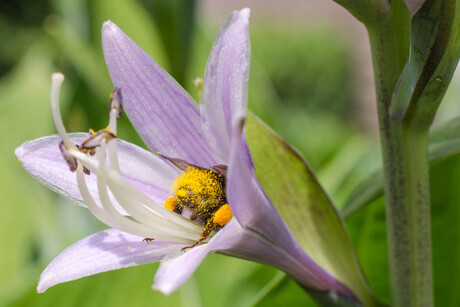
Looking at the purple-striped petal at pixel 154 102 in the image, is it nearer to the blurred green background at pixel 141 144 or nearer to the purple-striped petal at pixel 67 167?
the purple-striped petal at pixel 67 167

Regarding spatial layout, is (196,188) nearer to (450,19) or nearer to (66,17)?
(450,19)

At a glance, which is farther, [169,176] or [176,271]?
[169,176]

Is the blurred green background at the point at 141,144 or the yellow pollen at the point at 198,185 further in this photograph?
the blurred green background at the point at 141,144

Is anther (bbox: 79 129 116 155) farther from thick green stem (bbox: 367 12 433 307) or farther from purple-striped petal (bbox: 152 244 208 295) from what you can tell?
thick green stem (bbox: 367 12 433 307)

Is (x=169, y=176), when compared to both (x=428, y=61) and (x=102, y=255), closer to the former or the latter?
(x=102, y=255)

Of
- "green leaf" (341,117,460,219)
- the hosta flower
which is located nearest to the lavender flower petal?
the hosta flower

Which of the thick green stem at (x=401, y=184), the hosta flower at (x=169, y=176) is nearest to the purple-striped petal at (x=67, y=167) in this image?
the hosta flower at (x=169, y=176)

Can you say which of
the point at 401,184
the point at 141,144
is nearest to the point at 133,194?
the point at 401,184
